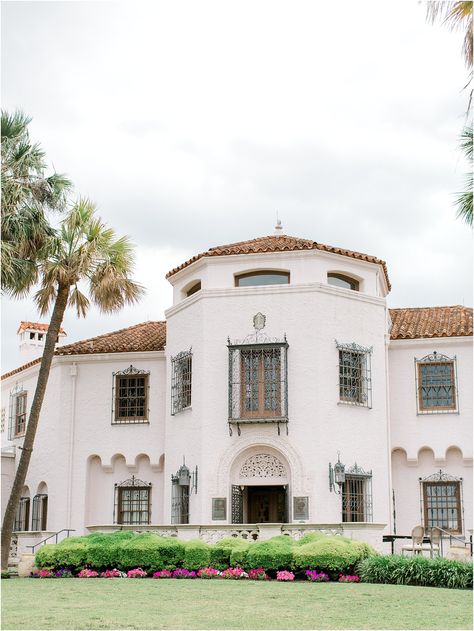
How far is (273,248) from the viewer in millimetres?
26625

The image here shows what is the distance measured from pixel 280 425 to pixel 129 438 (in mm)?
5931

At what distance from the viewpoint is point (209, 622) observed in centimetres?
1262

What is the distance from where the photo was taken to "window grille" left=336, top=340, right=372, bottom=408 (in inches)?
1022

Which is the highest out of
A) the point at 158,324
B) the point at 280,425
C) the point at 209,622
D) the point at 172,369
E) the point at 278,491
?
the point at 158,324

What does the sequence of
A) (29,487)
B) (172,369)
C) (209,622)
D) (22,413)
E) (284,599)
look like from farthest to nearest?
1. (22,413)
2. (29,487)
3. (172,369)
4. (284,599)
5. (209,622)

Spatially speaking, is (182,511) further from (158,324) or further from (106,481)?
(158,324)

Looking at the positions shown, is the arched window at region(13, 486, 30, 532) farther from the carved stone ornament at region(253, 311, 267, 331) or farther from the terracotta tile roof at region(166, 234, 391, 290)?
the carved stone ornament at region(253, 311, 267, 331)

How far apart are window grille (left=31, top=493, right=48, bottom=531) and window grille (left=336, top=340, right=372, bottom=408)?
10.6 metres

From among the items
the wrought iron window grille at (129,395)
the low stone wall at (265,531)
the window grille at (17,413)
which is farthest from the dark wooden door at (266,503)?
the window grille at (17,413)

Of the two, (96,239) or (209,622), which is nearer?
(209,622)

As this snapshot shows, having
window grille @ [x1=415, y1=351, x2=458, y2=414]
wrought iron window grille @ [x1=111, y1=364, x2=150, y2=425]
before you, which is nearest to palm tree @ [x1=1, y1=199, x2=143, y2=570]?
wrought iron window grille @ [x1=111, y1=364, x2=150, y2=425]

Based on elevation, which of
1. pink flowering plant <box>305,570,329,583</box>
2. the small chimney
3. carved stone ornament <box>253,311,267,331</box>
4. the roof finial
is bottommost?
pink flowering plant <box>305,570,329,583</box>

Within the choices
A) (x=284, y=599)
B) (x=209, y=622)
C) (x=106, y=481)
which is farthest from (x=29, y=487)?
(x=209, y=622)

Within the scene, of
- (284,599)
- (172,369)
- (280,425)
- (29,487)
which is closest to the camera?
(284,599)
